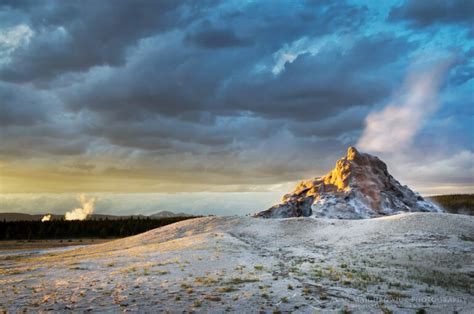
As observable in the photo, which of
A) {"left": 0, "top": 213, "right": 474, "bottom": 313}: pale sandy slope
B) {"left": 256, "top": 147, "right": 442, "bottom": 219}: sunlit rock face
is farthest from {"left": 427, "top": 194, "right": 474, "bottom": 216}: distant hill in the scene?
{"left": 0, "top": 213, "right": 474, "bottom": 313}: pale sandy slope

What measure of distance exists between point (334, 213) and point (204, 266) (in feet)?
88.4

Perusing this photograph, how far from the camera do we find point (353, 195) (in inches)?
2002

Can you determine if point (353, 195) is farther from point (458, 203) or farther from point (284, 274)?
point (458, 203)

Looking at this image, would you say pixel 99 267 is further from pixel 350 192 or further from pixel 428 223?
pixel 350 192

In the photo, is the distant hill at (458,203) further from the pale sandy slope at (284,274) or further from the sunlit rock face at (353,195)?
the pale sandy slope at (284,274)

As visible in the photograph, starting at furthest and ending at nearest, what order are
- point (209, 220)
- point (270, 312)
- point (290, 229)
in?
point (209, 220)
point (290, 229)
point (270, 312)

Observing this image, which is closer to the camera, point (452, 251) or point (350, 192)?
point (452, 251)

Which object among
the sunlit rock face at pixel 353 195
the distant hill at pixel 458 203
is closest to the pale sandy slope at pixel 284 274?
the sunlit rock face at pixel 353 195

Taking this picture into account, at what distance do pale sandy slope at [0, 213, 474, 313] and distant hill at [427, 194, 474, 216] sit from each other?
86.8 meters

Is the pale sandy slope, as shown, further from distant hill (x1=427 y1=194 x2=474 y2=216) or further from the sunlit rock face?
distant hill (x1=427 y1=194 x2=474 y2=216)

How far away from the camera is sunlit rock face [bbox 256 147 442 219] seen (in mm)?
49156

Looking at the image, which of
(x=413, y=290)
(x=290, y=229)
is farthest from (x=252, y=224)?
(x=413, y=290)

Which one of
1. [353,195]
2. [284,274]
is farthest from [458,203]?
[284,274]

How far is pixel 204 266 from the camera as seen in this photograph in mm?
24469
